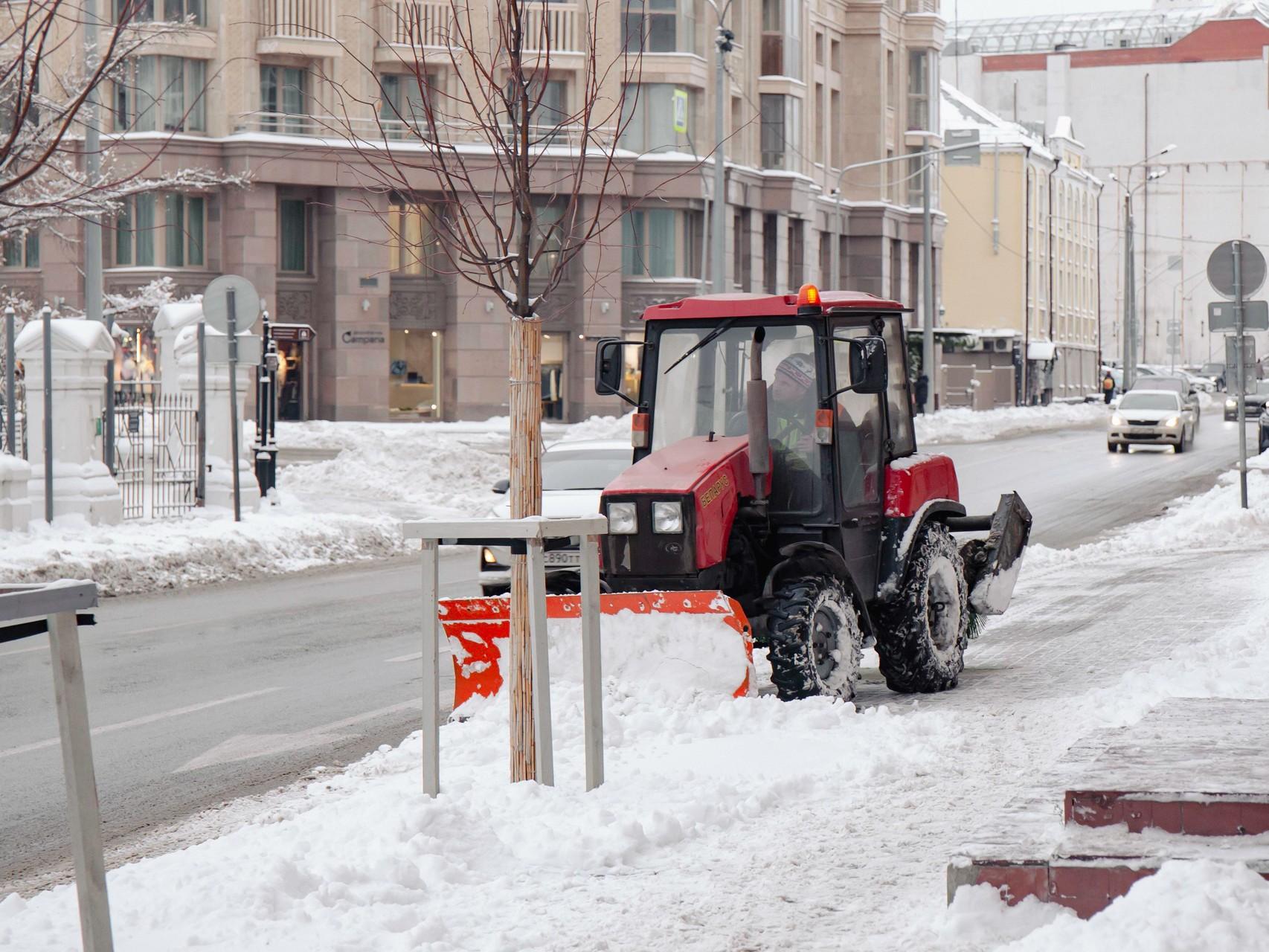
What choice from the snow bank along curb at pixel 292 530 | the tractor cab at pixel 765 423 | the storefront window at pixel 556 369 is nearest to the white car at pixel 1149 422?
the snow bank along curb at pixel 292 530

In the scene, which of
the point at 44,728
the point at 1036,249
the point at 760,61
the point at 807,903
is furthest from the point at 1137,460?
the point at 1036,249

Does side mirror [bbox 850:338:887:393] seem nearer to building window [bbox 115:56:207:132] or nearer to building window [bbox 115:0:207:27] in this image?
building window [bbox 115:0:207:27]

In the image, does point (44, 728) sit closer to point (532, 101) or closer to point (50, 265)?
point (532, 101)

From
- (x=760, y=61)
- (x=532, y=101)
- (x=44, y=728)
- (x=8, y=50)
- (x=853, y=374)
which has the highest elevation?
(x=760, y=61)

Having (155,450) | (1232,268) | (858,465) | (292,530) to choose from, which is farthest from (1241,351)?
(858,465)

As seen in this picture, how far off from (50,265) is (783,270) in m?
25.0

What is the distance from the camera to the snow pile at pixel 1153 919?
4660 millimetres

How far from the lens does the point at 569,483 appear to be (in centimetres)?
1644

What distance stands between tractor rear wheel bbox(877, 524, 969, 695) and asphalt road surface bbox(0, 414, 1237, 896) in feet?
9.15

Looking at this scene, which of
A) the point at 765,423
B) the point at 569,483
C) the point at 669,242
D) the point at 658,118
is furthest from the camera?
the point at 669,242

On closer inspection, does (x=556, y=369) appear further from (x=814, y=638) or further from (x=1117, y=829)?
(x=1117, y=829)

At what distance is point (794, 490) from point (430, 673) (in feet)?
11.9

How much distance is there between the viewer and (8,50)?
32.9 metres

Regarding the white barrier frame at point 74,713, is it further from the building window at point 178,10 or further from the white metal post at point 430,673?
the building window at point 178,10
